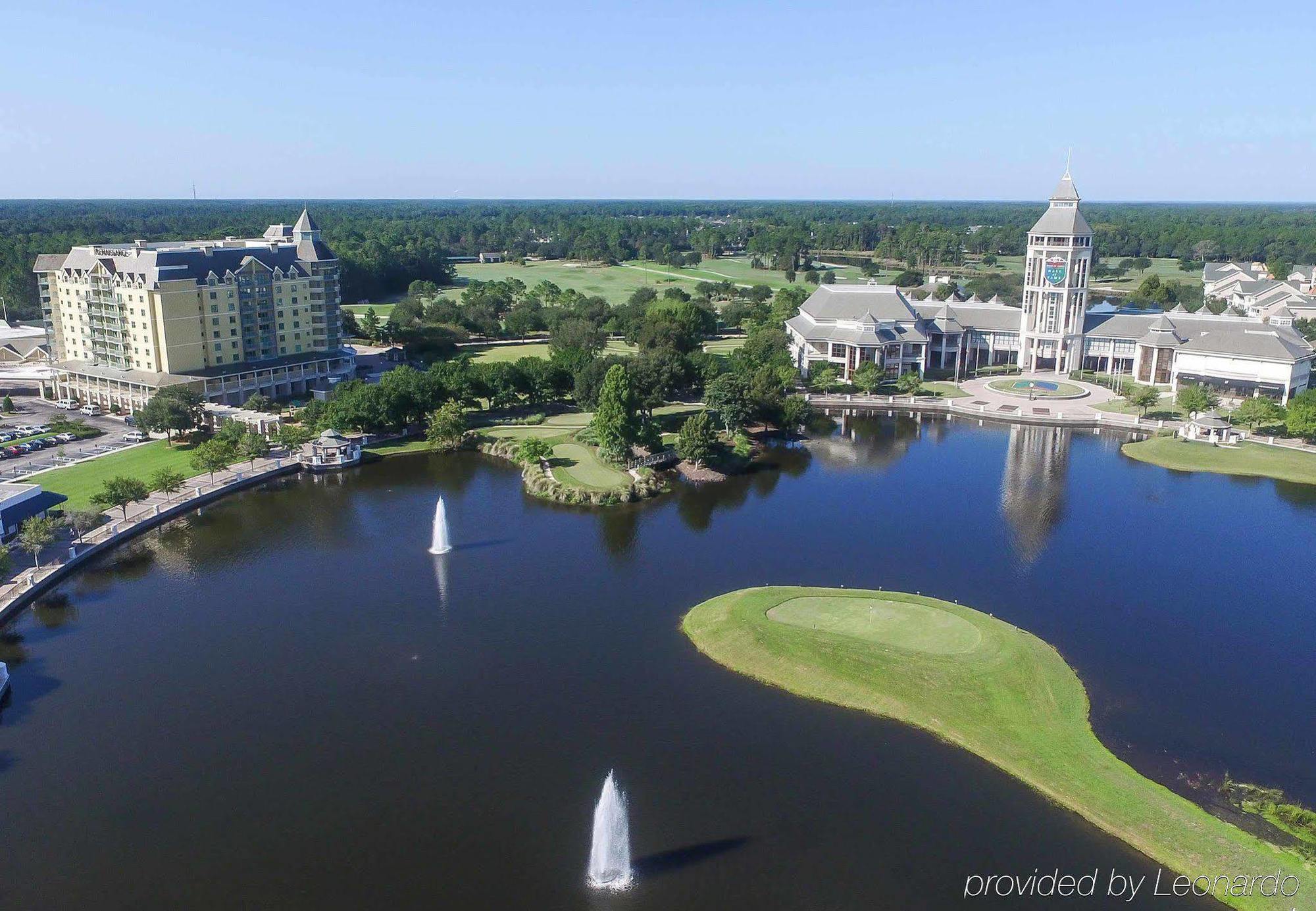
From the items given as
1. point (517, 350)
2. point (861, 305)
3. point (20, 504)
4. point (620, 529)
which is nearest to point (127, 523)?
point (20, 504)

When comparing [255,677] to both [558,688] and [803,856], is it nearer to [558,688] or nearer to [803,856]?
[558,688]

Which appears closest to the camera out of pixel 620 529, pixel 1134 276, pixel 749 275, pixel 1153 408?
pixel 620 529

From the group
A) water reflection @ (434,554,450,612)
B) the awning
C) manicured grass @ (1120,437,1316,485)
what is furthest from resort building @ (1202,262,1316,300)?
the awning

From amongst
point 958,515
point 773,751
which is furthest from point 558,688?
point 958,515

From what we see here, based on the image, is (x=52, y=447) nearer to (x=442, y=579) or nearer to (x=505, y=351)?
(x=442, y=579)

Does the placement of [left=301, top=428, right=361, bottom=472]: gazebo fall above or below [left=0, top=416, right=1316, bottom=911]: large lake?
above

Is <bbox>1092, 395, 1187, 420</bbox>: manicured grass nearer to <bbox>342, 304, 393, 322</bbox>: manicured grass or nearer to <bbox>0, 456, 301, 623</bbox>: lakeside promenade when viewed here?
<bbox>0, 456, 301, 623</bbox>: lakeside promenade
